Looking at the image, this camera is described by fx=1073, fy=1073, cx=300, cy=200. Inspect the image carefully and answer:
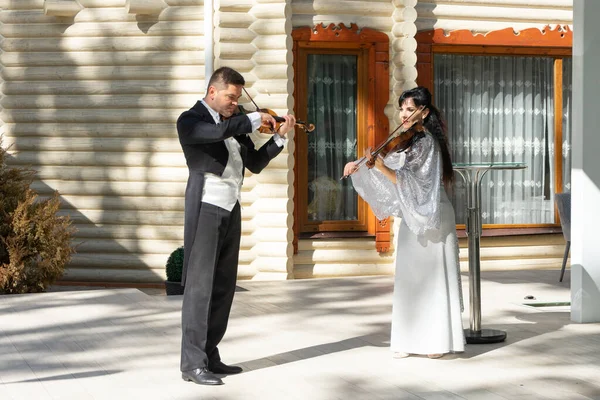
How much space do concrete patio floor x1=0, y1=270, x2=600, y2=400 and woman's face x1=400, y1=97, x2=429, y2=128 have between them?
5.09ft

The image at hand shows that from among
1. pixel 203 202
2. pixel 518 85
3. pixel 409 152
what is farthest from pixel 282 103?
pixel 203 202

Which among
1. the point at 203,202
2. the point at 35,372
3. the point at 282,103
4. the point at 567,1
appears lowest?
the point at 35,372

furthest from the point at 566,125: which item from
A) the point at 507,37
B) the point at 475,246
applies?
the point at 475,246

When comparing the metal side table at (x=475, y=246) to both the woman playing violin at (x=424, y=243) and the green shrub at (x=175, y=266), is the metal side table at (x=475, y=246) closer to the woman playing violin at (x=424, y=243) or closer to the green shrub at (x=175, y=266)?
the woman playing violin at (x=424, y=243)

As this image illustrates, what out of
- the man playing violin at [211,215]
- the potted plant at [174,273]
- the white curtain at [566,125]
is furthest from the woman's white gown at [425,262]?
the white curtain at [566,125]

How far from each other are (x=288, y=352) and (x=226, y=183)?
1.43 metres

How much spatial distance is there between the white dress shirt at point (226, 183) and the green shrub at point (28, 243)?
4703 millimetres

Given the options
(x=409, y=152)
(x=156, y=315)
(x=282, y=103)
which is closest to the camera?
(x=409, y=152)

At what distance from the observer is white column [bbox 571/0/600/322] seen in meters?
8.39

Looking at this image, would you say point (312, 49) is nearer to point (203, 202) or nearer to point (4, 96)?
point (4, 96)

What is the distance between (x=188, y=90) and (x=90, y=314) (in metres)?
3.88

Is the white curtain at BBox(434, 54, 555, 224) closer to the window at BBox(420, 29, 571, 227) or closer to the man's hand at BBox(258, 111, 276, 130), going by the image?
the window at BBox(420, 29, 571, 227)

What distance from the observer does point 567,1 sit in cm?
1295

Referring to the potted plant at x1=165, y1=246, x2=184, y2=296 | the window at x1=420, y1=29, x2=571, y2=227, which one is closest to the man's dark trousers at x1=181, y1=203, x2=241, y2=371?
the potted plant at x1=165, y1=246, x2=184, y2=296
